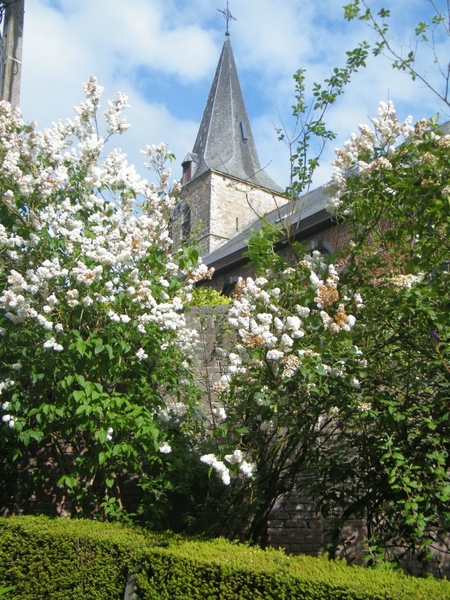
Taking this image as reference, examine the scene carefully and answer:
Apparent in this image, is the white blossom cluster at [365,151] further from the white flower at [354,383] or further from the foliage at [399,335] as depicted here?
the white flower at [354,383]

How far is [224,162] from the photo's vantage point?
34219mm

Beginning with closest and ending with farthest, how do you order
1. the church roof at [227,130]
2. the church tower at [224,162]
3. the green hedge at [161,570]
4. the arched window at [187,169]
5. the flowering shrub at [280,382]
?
the green hedge at [161,570], the flowering shrub at [280,382], the church tower at [224,162], the church roof at [227,130], the arched window at [187,169]

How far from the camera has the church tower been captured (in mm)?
33219

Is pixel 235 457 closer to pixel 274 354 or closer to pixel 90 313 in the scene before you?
pixel 274 354

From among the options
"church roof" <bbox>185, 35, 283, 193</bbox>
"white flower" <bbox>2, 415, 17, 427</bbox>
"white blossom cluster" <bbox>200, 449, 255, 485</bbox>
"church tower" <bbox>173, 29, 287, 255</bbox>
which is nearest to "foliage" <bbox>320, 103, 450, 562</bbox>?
"white blossom cluster" <bbox>200, 449, 255, 485</bbox>

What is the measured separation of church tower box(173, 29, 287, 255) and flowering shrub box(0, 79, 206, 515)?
25738 millimetres

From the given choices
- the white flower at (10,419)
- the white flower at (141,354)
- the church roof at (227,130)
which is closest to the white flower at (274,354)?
the white flower at (141,354)

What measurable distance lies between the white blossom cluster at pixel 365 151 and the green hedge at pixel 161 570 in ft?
8.93

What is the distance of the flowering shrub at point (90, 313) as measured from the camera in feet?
16.1

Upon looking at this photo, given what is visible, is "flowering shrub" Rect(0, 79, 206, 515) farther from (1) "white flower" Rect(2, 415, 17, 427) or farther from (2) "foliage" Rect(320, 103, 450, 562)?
(2) "foliage" Rect(320, 103, 450, 562)

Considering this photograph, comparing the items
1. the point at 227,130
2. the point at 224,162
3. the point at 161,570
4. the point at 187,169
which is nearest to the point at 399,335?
the point at 161,570

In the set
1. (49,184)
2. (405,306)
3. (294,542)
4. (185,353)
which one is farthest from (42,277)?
(294,542)

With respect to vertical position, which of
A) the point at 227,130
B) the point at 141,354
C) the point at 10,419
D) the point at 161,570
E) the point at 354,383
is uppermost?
the point at 227,130

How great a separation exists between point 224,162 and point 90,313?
29957mm
